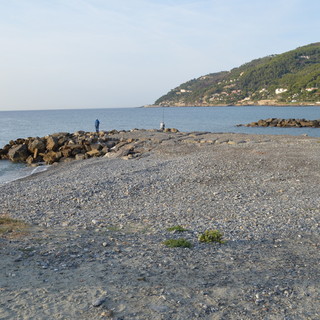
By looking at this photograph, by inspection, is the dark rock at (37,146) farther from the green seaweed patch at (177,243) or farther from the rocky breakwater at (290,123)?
the rocky breakwater at (290,123)

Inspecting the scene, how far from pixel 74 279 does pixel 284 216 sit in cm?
664

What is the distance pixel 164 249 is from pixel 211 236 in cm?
125

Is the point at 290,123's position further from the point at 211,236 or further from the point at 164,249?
the point at 164,249

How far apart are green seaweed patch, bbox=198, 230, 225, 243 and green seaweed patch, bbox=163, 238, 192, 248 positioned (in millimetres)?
399

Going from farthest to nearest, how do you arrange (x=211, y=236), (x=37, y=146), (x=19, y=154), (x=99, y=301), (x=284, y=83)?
(x=284, y=83) → (x=37, y=146) → (x=19, y=154) → (x=211, y=236) → (x=99, y=301)

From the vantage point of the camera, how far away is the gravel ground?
17.5 ft

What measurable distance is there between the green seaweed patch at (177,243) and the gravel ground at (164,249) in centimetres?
Result: 17

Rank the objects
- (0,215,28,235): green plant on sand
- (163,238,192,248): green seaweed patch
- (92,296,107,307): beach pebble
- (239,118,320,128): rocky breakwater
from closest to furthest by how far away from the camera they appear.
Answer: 1. (92,296,107,307): beach pebble
2. (163,238,192,248): green seaweed patch
3. (0,215,28,235): green plant on sand
4. (239,118,320,128): rocky breakwater

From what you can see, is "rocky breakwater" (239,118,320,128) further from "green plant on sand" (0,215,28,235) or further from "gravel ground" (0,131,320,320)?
"green plant on sand" (0,215,28,235)

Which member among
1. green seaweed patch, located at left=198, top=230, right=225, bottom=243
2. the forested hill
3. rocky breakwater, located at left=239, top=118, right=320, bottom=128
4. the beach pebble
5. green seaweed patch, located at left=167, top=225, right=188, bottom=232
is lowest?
rocky breakwater, located at left=239, top=118, right=320, bottom=128

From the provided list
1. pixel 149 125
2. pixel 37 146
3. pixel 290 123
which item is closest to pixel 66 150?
pixel 37 146

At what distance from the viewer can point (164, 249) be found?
25.4 ft

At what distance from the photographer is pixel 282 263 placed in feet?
23.1

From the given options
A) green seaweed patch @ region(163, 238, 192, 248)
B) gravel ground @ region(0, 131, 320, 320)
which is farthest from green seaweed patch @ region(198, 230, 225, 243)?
green seaweed patch @ region(163, 238, 192, 248)
